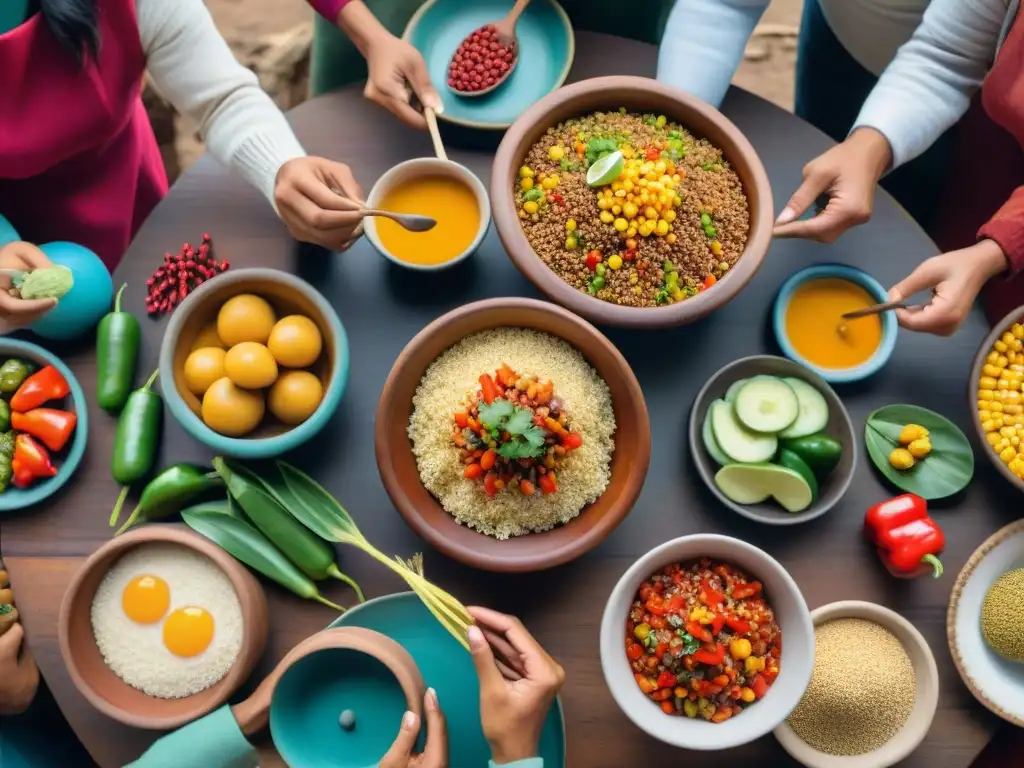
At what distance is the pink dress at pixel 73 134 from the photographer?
4.59ft

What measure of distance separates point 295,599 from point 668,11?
1698 mm

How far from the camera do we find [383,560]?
1322mm

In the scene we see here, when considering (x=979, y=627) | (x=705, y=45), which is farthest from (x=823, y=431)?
(x=705, y=45)

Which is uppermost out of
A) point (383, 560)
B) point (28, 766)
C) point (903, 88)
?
point (903, 88)

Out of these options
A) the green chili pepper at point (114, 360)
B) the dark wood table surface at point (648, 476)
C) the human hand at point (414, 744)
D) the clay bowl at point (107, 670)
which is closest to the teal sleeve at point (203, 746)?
the clay bowl at point (107, 670)

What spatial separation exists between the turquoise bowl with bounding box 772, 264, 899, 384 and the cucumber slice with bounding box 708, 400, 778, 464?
6.8 inches

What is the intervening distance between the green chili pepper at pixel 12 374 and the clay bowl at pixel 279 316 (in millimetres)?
329

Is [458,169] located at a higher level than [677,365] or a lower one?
higher

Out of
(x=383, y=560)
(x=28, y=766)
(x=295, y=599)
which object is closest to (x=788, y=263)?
(x=383, y=560)

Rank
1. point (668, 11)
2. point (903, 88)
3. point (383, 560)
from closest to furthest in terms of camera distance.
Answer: point (383, 560)
point (903, 88)
point (668, 11)

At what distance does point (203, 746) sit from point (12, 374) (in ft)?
2.52

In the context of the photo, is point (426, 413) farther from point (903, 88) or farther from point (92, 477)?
point (903, 88)

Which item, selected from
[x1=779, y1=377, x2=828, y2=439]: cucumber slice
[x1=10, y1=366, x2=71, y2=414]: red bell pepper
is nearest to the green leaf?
[x1=779, y1=377, x2=828, y2=439]: cucumber slice

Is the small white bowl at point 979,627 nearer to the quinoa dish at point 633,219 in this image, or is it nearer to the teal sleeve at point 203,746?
the quinoa dish at point 633,219
